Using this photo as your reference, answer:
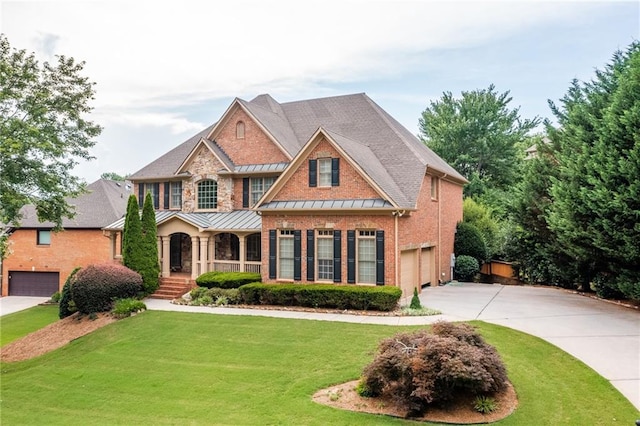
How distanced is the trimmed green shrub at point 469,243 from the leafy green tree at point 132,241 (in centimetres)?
1743

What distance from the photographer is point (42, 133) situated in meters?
16.4

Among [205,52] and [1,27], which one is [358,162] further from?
[1,27]

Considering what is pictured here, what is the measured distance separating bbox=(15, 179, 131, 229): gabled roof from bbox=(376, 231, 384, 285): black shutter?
745 inches

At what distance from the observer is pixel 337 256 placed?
18016 millimetres

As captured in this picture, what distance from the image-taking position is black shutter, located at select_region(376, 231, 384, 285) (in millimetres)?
17312

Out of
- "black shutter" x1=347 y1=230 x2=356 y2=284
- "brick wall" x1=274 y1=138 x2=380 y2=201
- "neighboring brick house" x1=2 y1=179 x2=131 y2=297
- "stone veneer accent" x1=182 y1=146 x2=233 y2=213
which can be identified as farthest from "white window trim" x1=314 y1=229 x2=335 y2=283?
"neighboring brick house" x1=2 y1=179 x2=131 y2=297

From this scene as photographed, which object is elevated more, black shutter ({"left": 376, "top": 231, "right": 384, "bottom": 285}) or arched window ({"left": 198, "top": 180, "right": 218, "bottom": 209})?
arched window ({"left": 198, "top": 180, "right": 218, "bottom": 209})

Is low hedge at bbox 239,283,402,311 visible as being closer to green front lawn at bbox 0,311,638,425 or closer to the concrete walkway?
the concrete walkway

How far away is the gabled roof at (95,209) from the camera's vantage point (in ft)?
95.0

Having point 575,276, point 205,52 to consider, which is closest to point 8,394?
point 205,52

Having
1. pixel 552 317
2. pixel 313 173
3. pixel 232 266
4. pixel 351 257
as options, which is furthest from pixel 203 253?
pixel 552 317

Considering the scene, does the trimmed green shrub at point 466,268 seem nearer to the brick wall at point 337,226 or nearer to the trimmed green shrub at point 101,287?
the brick wall at point 337,226

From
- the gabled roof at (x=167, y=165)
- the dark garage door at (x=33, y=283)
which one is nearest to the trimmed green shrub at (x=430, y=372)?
the gabled roof at (x=167, y=165)

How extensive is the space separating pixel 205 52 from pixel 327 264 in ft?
32.0
